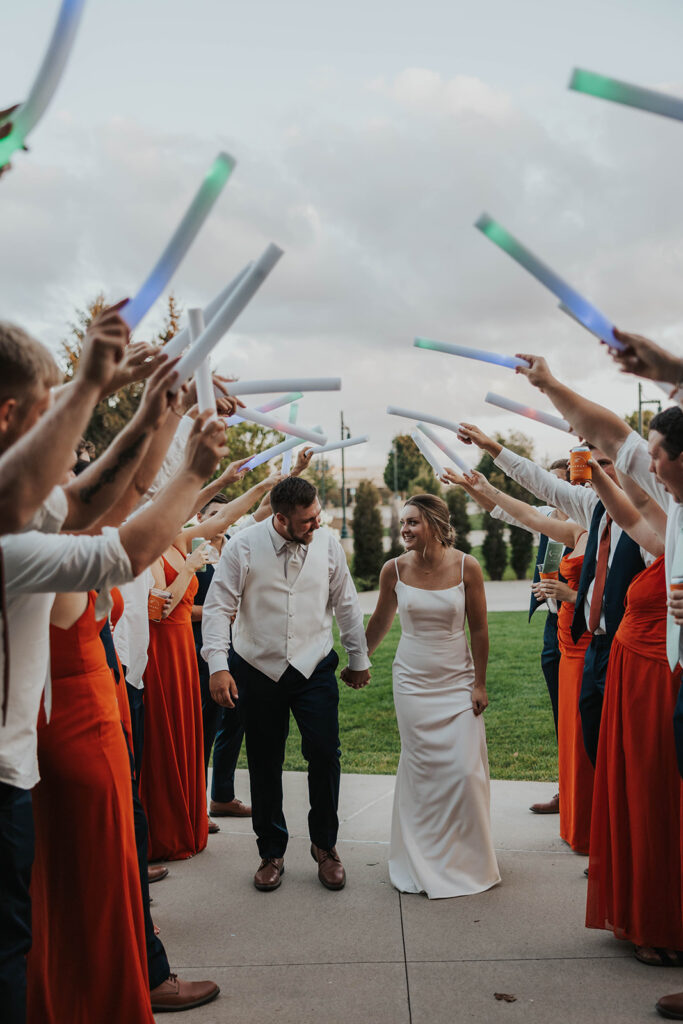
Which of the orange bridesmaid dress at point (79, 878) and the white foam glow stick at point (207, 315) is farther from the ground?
the white foam glow stick at point (207, 315)

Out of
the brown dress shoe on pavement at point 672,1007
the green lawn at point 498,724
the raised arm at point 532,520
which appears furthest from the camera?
the green lawn at point 498,724

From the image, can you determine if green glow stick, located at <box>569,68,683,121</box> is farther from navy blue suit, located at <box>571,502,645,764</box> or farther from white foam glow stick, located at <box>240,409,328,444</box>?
navy blue suit, located at <box>571,502,645,764</box>

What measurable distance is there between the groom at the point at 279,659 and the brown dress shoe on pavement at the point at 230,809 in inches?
48.4

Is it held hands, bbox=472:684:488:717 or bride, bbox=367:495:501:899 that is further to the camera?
held hands, bbox=472:684:488:717

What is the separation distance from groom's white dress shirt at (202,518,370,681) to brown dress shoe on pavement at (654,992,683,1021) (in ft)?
7.75

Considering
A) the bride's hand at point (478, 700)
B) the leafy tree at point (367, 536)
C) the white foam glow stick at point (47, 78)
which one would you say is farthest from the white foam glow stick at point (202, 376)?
the leafy tree at point (367, 536)

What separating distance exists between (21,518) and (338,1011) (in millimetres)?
2535

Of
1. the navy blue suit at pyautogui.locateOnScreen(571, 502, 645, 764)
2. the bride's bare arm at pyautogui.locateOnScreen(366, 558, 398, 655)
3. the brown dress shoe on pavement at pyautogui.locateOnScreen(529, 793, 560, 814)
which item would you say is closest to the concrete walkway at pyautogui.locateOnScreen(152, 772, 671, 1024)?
the brown dress shoe on pavement at pyautogui.locateOnScreen(529, 793, 560, 814)

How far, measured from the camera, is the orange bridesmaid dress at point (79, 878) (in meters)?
2.75

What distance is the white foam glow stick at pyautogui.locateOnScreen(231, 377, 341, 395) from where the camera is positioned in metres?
2.90

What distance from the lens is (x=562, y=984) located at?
3.57m

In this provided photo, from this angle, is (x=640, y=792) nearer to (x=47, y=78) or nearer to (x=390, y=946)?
(x=390, y=946)

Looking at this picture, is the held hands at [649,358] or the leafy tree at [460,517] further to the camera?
the leafy tree at [460,517]

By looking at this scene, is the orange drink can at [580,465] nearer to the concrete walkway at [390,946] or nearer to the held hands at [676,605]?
the held hands at [676,605]
